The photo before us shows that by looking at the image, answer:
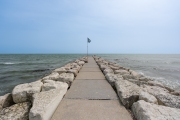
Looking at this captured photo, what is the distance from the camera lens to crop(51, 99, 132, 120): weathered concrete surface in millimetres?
1532

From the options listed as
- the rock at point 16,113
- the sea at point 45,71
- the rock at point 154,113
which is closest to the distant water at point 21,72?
the sea at point 45,71

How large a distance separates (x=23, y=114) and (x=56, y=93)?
20.2 inches

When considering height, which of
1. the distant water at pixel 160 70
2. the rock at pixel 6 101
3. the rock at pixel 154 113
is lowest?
the distant water at pixel 160 70

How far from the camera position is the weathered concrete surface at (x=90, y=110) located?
1.53 m

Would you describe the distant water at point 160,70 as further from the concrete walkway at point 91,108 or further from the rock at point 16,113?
the rock at point 16,113

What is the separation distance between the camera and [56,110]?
1.71 metres

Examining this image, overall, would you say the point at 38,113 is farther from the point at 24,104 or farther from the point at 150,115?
the point at 150,115

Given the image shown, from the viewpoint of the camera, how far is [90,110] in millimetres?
1705

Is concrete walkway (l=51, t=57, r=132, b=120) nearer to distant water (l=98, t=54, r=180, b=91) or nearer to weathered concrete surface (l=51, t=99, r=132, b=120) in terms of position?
weathered concrete surface (l=51, t=99, r=132, b=120)

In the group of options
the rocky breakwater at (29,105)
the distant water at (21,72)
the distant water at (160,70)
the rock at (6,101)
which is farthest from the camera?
the distant water at (160,70)

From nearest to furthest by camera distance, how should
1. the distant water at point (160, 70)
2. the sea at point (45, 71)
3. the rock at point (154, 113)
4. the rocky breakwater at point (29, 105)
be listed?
the rock at point (154, 113) → the rocky breakwater at point (29, 105) → the sea at point (45, 71) → the distant water at point (160, 70)

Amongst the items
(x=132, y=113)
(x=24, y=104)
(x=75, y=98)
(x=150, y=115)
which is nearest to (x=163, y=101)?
(x=132, y=113)

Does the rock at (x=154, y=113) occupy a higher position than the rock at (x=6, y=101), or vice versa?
the rock at (x=154, y=113)

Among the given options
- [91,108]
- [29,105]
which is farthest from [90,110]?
[29,105]
